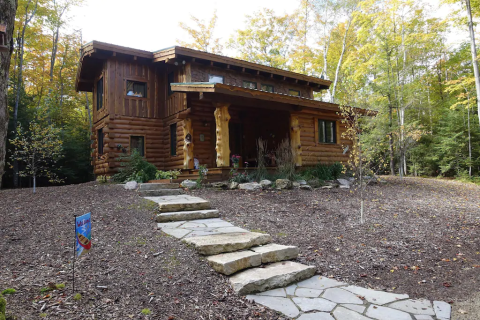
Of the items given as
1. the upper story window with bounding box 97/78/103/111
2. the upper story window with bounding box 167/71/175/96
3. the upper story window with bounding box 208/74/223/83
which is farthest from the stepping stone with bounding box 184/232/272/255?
the upper story window with bounding box 97/78/103/111

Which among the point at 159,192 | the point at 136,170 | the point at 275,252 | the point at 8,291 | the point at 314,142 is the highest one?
the point at 314,142

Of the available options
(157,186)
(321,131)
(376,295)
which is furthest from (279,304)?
(321,131)

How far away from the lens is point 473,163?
17453 millimetres

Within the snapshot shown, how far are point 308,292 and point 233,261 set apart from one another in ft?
3.15

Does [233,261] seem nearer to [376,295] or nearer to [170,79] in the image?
[376,295]

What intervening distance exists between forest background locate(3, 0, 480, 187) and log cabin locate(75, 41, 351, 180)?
2990mm

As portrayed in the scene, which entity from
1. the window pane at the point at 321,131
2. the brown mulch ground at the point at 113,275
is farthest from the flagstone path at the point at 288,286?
the window pane at the point at 321,131

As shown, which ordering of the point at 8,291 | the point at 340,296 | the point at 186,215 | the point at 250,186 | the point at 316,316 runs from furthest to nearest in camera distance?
the point at 250,186
the point at 186,215
the point at 340,296
the point at 316,316
the point at 8,291

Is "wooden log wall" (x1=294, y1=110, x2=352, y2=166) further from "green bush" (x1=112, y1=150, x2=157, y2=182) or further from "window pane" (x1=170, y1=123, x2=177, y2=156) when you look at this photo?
"green bush" (x1=112, y1=150, x2=157, y2=182)

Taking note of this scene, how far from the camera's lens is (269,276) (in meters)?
3.53

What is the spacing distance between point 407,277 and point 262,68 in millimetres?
11961

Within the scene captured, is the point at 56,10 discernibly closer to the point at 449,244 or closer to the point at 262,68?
the point at 262,68

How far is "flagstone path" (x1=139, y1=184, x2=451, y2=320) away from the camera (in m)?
2.93

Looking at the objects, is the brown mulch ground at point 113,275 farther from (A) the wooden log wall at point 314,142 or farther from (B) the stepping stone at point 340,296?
(A) the wooden log wall at point 314,142
